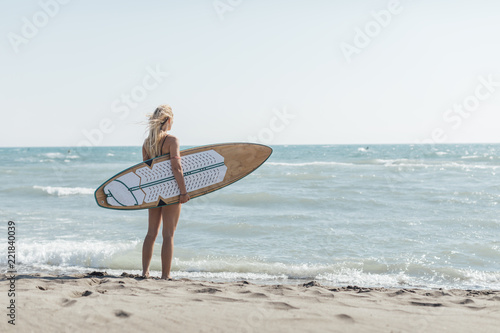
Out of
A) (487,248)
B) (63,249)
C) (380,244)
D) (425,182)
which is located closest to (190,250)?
(63,249)

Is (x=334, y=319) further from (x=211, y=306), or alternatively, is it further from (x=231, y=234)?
Answer: (x=231, y=234)

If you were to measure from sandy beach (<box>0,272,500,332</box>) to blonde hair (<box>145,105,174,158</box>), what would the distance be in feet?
4.10

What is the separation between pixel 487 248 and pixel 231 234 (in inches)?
143

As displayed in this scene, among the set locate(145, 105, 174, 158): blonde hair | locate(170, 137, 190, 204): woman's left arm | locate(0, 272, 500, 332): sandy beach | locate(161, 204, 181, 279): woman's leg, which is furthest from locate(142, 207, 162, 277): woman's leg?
locate(145, 105, 174, 158): blonde hair

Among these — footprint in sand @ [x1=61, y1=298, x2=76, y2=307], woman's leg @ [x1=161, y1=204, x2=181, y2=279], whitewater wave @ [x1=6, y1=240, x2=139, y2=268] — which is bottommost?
whitewater wave @ [x1=6, y1=240, x2=139, y2=268]

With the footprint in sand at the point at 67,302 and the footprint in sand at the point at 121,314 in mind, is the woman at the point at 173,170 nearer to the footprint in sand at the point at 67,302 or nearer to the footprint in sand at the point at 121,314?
the footprint in sand at the point at 67,302

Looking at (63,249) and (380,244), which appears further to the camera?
(380,244)

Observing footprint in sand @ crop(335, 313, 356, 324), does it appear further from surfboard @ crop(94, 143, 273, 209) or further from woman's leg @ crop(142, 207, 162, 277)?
woman's leg @ crop(142, 207, 162, 277)

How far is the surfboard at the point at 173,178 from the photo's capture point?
Answer: 418 centimetres

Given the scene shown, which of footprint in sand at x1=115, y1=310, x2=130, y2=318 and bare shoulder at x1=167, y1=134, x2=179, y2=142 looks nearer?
footprint in sand at x1=115, y1=310, x2=130, y2=318

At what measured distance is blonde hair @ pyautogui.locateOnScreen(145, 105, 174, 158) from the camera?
12.7 feet

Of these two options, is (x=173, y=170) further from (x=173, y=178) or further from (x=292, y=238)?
(x=292, y=238)

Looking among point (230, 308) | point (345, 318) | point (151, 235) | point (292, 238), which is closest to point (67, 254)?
point (151, 235)

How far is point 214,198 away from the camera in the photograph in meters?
10.7
